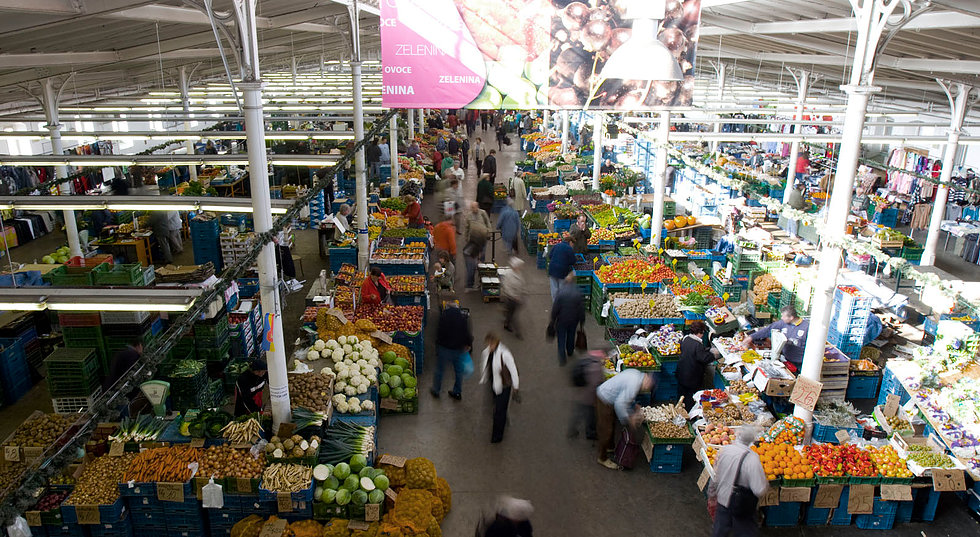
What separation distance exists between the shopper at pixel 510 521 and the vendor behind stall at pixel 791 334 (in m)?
4.86

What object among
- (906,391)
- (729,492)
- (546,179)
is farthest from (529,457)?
(546,179)

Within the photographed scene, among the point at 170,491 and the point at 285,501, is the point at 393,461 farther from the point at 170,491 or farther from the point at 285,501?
the point at 170,491

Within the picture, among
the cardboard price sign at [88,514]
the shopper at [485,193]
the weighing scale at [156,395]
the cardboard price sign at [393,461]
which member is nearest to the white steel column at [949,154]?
the shopper at [485,193]

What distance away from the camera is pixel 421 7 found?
7957 mm

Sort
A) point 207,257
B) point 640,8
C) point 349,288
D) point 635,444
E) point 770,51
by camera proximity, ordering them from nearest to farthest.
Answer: point 640,8 < point 635,444 < point 349,288 < point 207,257 < point 770,51

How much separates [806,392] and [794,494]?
1242 mm

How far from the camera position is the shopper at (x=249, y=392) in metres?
7.02

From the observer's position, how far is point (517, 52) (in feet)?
27.5

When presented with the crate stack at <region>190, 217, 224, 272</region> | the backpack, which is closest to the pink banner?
the backpack

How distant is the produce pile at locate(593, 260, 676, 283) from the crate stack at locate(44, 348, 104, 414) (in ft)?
24.1

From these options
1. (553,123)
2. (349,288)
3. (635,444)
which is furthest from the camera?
(553,123)

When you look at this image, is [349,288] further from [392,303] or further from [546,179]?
[546,179]

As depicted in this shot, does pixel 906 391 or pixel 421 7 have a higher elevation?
pixel 421 7

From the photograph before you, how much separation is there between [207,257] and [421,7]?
796 cm
